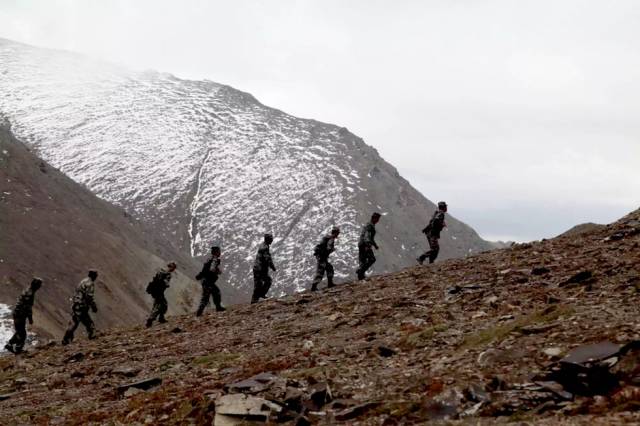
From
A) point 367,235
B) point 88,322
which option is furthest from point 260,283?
point 88,322

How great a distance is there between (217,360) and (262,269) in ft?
33.7

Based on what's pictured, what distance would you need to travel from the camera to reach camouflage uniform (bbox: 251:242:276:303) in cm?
2723

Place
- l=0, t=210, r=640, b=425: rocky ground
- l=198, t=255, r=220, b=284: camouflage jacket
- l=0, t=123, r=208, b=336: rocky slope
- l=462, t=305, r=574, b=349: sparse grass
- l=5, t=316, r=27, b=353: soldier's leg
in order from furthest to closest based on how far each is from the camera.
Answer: l=0, t=123, r=208, b=336: rocky slope
l=5, t=316, r=27, b=353: soldier's leg
l=198, t=255, r=220, b=284: camouflage jacket
l=462, t=305, r=574, b=349: sparse grass
l=0, t=210, r=640, b=425: rocky ground

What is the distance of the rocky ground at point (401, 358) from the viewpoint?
9.97 m

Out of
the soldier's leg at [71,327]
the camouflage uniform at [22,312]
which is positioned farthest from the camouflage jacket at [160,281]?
the camouflage uniform at [22,312]

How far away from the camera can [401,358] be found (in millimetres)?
13594

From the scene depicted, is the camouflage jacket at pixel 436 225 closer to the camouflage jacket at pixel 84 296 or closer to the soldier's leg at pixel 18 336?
the camouflage jacket at pixel 84 296

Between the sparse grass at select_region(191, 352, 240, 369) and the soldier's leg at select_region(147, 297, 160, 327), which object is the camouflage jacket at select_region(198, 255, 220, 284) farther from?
the sparse grass at select_region(191, 352, 240, 369)

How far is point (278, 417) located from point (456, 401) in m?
3.10

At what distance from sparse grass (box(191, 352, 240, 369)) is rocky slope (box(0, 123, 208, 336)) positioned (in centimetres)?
4049

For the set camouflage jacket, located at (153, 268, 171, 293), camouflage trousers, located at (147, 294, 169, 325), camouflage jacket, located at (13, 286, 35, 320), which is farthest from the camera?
camouflage jacket, located at (13, 286, 35, 320)

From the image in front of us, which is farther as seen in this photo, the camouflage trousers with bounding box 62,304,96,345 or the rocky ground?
the camouflage trousers with bounding box 62,304,96,345

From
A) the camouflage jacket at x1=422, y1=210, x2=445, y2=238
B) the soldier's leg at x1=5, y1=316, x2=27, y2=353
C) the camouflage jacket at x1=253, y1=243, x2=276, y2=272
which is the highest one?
the camouflage jacket at x1=422, y1=210, x2=445, y2=238

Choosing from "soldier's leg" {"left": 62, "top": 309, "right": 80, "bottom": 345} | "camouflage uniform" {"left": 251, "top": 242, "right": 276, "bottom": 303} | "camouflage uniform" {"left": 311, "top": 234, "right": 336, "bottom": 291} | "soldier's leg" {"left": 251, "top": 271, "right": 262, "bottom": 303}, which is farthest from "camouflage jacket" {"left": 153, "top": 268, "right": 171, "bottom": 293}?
"camouflage uniform" {"left": 311, "top": 234, "right": 336, "bottom": 291}
